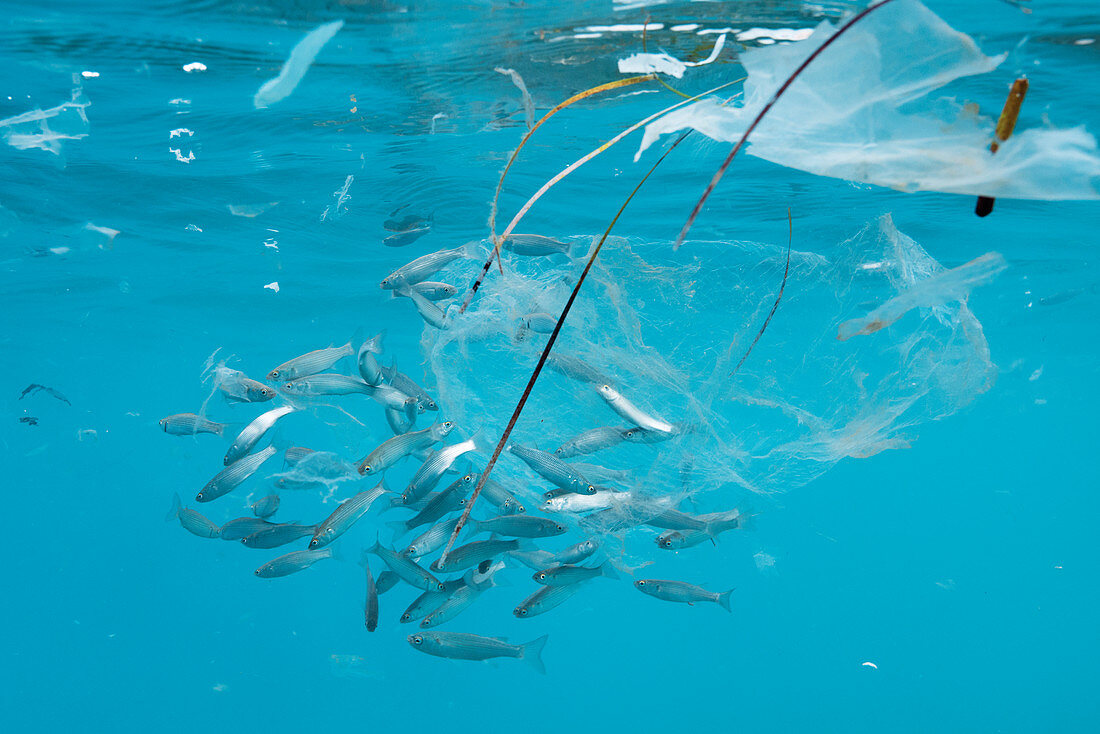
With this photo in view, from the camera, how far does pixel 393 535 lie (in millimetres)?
6152

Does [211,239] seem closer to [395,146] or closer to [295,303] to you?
[295,303]

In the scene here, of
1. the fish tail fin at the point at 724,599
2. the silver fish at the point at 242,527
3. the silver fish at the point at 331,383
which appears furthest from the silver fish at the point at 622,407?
the fish tail fin at the point at 724,599

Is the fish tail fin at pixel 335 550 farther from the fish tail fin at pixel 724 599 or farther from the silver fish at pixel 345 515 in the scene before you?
the fish tail fin at pixel 724 599

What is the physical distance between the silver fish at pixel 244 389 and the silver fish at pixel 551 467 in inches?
140

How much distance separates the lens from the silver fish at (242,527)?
703 centimetres

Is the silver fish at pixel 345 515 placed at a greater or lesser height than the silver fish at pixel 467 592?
greater

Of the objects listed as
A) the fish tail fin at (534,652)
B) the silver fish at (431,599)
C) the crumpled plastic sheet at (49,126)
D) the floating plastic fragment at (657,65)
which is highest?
the floating plastic fragment at (657,65)

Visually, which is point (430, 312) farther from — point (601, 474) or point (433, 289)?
point (601, 474)

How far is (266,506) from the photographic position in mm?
7398

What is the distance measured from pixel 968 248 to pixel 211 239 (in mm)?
18214

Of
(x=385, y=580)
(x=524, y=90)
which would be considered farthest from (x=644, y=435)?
(x=524, y=90)

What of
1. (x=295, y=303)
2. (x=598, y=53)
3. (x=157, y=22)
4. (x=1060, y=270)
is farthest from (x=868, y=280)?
(x=295, y=303)

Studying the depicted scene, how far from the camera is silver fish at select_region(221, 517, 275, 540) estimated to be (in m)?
7.03

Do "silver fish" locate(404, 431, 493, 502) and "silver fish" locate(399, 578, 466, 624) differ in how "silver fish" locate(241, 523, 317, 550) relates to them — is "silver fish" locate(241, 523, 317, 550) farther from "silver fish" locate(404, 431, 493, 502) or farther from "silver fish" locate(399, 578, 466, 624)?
"silver fish" locate(404, 431, 493, 502)
